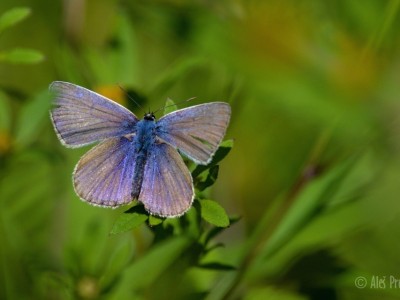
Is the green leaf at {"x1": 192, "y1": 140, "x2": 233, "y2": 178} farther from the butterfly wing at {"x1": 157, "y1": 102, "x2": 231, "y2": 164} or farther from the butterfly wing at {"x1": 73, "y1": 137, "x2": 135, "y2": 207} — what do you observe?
the butterfly wing at {"x1": 73, "y1": 137, "x2": 135, "y2": 207}

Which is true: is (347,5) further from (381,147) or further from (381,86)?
(381,147)

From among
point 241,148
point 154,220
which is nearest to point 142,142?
point 154,220

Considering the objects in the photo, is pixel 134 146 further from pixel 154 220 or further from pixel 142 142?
pixel 154 220

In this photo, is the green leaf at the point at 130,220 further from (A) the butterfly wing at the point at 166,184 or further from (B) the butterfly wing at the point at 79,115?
(B) the butterfly wing at the point at 79,115

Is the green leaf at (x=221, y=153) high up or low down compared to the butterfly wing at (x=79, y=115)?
up

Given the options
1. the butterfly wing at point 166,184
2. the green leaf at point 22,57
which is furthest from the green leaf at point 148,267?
the green leaf at point 22,57
